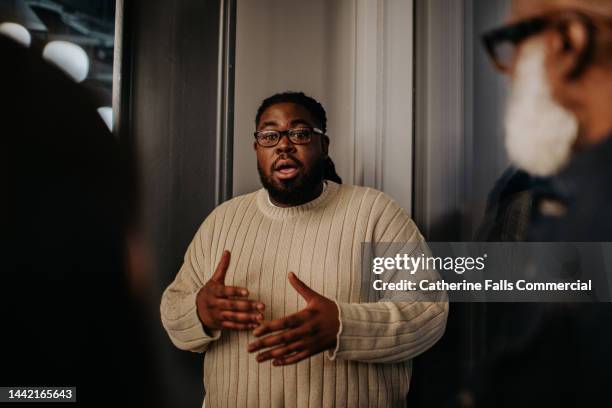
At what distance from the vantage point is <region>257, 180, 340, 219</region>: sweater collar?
1.17 metres

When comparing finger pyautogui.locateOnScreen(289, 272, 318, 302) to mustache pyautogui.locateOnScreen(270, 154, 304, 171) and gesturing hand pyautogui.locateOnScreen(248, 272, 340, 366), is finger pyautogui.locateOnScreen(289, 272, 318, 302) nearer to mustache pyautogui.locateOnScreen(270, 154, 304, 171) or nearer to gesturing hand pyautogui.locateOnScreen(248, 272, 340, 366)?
gesturing hand pyautogui.locateOnScreen(248, 272, 340, 366)

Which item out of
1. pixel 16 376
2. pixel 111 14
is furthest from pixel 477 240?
pixel 16 376

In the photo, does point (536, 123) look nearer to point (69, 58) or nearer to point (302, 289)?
point (302, 289)

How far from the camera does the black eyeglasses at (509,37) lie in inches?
43.3

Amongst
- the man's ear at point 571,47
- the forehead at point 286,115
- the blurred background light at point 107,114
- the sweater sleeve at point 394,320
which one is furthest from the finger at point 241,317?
Result: the man's ear at point 571,47

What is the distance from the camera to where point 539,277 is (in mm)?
1125

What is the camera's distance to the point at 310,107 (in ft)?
3.84

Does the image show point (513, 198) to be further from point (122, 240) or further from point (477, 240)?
point (122, 240)

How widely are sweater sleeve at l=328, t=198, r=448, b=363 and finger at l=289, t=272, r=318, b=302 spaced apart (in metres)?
0.06

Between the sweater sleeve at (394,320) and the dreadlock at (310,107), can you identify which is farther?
the dreadlock at (310,107)

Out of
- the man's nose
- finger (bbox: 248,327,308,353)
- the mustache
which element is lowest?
finger (bbox: 248,327,308,353)

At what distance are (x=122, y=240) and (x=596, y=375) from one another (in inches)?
38.6

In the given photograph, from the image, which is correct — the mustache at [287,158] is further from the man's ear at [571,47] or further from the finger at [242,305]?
the man's ear at [571,47]

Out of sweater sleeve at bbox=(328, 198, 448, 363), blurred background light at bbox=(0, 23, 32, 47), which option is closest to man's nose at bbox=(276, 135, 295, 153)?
sweater sleeve at bbox=(328, 198, 448, 363)
